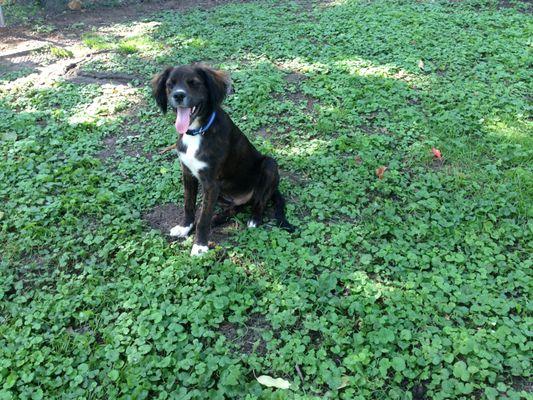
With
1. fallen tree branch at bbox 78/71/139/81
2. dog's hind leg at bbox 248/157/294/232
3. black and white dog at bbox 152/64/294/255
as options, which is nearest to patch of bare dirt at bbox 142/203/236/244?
black and white dog at bbox 152/64/294/255

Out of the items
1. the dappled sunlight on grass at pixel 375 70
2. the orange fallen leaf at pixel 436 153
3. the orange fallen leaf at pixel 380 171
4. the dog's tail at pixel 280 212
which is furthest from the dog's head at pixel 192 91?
the dappled sunlight on grass at pixel 375 70

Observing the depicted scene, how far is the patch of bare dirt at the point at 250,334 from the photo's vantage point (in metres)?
3.30

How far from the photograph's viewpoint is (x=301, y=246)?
165 inches

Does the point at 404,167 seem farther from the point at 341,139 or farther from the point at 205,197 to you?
the point at 205,197

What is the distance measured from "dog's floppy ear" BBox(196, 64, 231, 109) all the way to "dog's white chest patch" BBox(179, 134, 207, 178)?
31 cm

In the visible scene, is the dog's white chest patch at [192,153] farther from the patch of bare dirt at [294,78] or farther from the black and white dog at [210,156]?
the patch of bare dirt at [294,78]

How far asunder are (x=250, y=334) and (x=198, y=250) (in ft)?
3.28

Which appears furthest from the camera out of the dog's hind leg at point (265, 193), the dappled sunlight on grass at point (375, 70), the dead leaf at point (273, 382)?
the dappled sunlight on grass at point (375, 70)

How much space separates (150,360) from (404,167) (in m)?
3.42

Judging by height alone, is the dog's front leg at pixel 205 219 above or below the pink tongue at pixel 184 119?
below

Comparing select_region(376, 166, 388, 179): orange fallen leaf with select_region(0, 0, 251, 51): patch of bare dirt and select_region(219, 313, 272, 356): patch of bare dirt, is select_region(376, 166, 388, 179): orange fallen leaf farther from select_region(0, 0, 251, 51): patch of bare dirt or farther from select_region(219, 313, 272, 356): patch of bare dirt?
select_region(0, 0, 251, 51): patch of bare dirt

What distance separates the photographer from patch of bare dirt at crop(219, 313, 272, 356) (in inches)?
130

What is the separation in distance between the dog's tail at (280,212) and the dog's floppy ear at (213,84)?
112cm

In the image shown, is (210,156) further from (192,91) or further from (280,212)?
(280,212)
